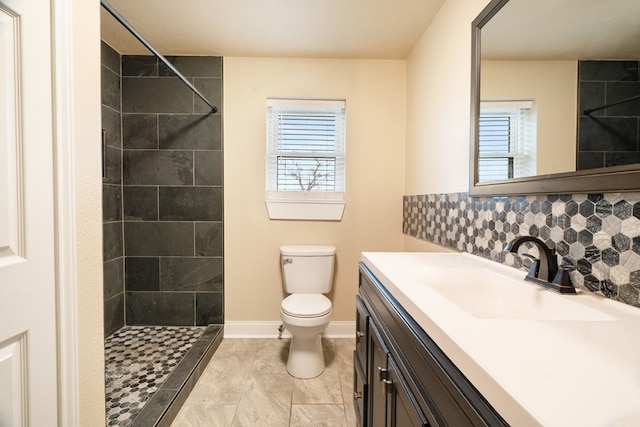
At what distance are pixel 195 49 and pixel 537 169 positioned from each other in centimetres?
240

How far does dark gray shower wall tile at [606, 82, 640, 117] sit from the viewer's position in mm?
641

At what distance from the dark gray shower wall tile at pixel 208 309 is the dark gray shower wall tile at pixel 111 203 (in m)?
0.91

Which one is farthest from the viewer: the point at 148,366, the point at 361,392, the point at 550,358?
the point at 148,366

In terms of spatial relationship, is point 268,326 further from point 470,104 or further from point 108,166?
point 470,104

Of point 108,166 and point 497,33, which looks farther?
point 108,166

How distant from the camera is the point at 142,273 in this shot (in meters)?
2.23

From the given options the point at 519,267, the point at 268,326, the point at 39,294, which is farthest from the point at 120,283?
the point at 519,267

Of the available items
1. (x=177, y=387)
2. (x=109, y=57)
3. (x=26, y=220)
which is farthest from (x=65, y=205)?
(x=109, y=57)

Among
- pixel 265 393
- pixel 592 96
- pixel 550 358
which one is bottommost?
pixel 265 393

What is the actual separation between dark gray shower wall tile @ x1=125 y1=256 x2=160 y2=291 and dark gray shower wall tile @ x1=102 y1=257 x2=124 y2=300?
4 cm

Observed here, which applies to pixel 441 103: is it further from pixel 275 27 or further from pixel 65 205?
pixel 65 205

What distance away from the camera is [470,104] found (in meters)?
1.28

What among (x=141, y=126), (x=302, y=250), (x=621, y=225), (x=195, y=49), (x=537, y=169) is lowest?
(x=302, y=250)

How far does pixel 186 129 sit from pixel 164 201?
2.07 ft
